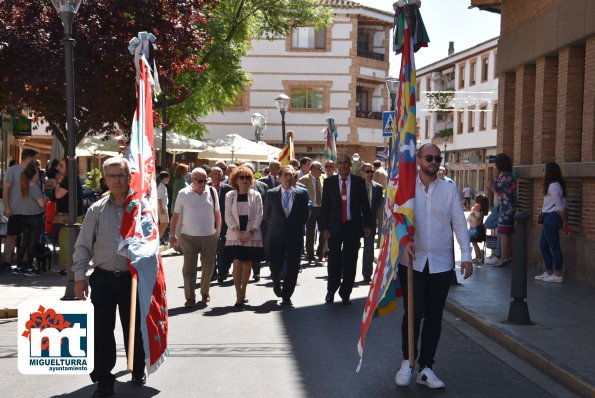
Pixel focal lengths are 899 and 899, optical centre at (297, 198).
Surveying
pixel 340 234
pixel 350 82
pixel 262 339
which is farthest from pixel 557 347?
pixel 350 82

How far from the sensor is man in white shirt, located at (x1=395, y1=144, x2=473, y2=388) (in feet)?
23.7

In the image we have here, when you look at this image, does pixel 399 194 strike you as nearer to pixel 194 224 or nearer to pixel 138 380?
pixel 138 380

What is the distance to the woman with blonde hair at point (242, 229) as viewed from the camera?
38.9 ft

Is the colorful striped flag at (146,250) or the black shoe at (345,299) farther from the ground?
the colorful striped flag at (146,250)

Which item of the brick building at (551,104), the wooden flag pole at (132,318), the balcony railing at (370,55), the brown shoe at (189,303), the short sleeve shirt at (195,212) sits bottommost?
the brown shoe at (189,303)

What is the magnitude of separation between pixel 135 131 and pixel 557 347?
443cm

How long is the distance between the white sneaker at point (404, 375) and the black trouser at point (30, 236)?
8.78 m

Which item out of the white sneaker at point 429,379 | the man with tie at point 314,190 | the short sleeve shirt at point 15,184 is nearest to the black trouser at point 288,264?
the white sneaker at point 429,379

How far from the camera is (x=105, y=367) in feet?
22.1

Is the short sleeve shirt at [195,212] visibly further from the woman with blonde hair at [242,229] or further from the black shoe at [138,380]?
the black shoe at [138,380]

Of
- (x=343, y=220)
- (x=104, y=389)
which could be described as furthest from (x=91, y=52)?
(x=104, y=389)

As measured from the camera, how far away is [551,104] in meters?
17.0

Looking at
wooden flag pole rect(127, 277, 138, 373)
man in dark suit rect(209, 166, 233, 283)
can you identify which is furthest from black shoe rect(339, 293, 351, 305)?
wooden flag pole rect(127, 277, 138, 373)

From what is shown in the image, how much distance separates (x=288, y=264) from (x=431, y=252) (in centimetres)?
499
